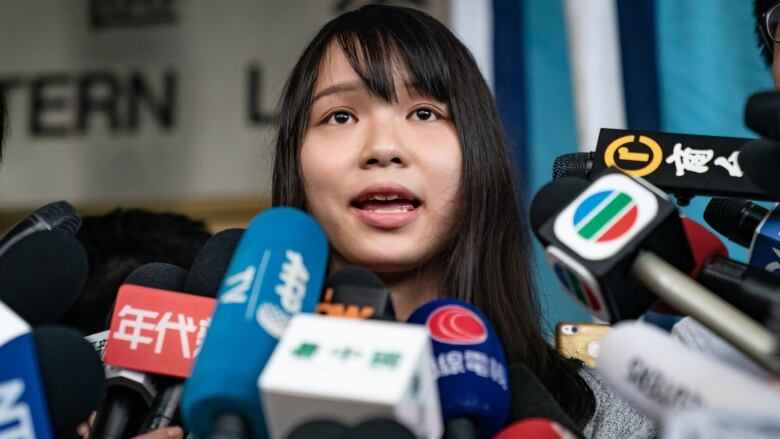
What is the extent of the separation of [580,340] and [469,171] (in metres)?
0.34

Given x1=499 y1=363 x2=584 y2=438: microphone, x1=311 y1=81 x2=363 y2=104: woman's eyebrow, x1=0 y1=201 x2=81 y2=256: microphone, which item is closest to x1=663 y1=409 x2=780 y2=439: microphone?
x1=499 y1=363 x2=584 y2=438: microphone

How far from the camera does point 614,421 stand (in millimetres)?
1114

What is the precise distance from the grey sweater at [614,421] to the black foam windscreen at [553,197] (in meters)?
0.41

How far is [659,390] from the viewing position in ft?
1.92

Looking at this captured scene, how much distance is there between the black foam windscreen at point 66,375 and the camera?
2.16 feet

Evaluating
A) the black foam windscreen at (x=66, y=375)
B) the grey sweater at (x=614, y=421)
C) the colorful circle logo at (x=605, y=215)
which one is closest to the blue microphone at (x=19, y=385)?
the black foam windscreen at (x=66, y=375)

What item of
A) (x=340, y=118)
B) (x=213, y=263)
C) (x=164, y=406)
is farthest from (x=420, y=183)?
(x=164, y=406)

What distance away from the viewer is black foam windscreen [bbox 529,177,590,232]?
756 millimetres

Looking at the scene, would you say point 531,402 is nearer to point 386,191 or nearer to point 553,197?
point 553,197

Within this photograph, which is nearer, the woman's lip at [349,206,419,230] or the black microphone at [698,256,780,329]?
the black microphone at [698,256,780,329]

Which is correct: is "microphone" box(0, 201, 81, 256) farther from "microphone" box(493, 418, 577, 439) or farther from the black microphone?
the black microphone

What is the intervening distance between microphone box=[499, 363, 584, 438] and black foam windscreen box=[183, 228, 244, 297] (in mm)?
280

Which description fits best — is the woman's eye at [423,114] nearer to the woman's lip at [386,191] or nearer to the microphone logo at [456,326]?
the woman's lip at [386,191]

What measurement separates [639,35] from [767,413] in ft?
4.77
